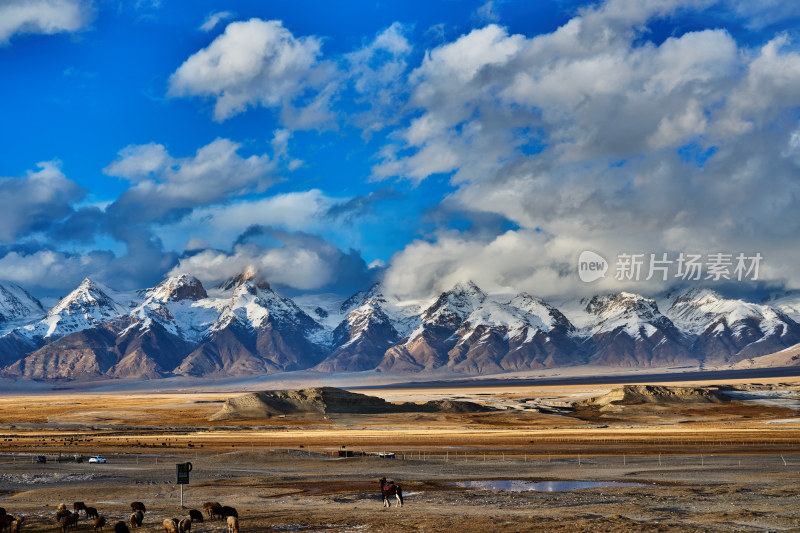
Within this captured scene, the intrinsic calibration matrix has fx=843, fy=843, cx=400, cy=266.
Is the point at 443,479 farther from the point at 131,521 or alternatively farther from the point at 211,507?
the point at 131,521

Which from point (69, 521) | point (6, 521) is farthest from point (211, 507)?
point (6, 521)

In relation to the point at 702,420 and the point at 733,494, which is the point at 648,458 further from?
the point at 702,420

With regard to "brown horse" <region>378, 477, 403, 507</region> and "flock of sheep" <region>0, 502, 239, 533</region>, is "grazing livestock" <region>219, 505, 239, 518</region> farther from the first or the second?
"brown horse" <region>378, 477, 403, 507</region>

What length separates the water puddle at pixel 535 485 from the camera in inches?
2375

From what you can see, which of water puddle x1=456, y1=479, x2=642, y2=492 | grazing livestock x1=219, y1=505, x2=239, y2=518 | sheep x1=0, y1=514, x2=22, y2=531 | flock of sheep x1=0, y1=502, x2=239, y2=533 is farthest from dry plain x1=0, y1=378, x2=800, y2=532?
sheep x1=0, y1=514, x2=22, y2=531

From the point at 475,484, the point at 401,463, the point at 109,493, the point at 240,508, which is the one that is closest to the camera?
the point at 240,508

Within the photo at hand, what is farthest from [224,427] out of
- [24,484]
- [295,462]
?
[24,484]

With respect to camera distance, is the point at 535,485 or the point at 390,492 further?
the point at 535,485

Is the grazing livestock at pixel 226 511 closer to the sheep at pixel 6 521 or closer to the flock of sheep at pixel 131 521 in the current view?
the flock of sheep at pixel 131 521

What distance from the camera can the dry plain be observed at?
43.5 m

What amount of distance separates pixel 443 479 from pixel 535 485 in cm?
846

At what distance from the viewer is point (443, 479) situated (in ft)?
225

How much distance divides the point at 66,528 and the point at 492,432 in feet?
344

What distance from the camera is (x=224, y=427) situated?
171 meters
